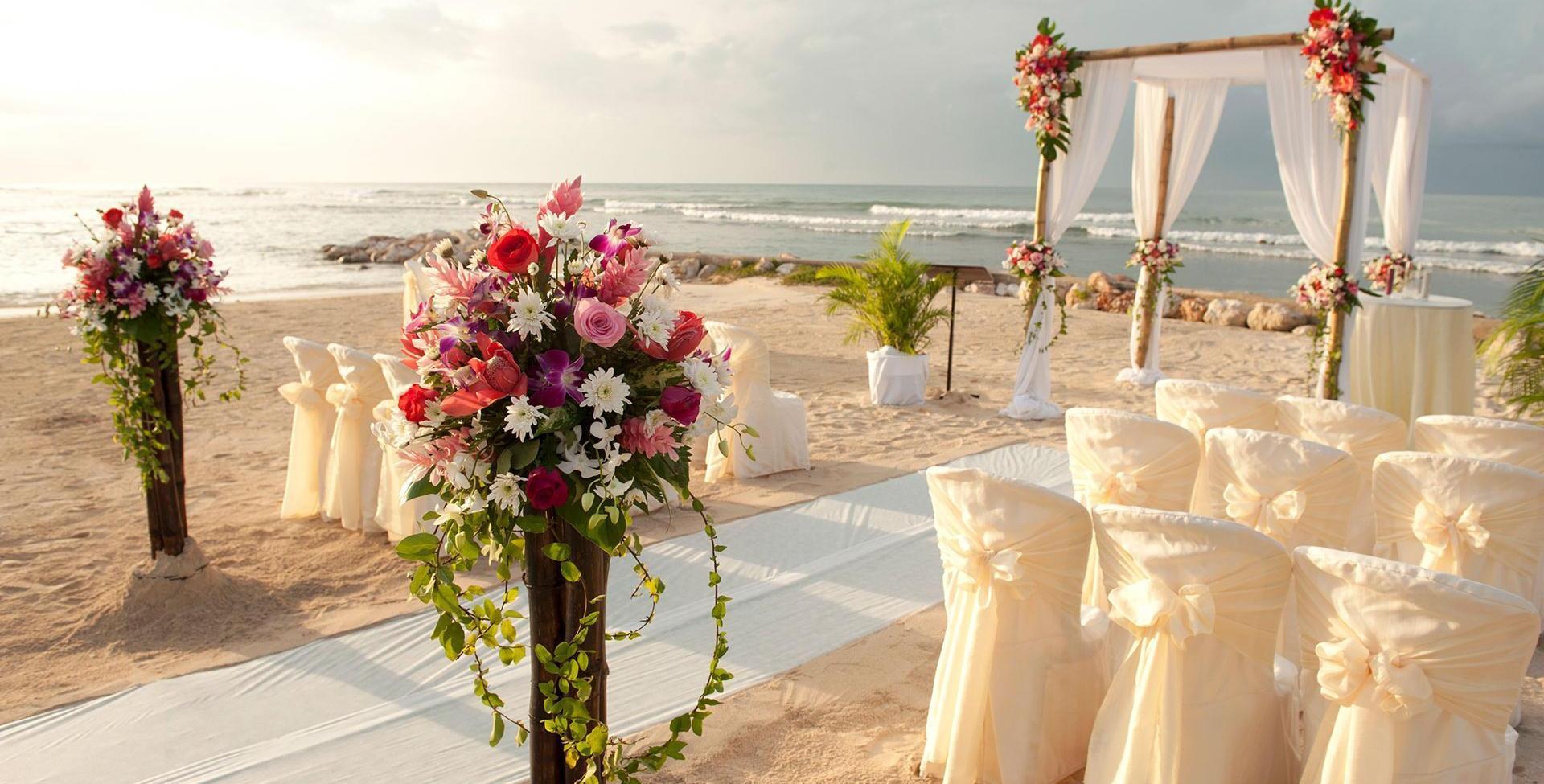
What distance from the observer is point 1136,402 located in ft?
26.3

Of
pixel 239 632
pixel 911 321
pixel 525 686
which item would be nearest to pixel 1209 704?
pixel 525 686

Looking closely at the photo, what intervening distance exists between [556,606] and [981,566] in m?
1.26

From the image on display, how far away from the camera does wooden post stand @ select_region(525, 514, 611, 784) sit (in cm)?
181

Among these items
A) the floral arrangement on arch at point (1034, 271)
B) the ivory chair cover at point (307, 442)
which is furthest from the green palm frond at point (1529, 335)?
the ivory chair cover at point (307, 442)

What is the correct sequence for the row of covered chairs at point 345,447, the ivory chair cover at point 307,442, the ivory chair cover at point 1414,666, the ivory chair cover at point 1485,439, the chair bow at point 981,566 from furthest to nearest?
the ivory chair cover at point 307,442, the row of covered chairs at point 345,447, the ivory chair cover at point 1485,439, the chair bow at point 981,566, the ivory chair cover at point 1414,666

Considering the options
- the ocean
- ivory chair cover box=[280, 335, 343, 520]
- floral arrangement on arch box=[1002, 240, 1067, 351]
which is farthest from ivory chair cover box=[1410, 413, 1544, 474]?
the ocean

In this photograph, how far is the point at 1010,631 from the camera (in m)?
2.62

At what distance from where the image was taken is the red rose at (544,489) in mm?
1585

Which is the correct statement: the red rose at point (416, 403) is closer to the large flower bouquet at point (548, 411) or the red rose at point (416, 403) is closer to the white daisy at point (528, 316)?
the large flower bouquet at point (548, 411)

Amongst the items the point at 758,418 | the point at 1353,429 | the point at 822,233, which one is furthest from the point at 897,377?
the point at 822,233

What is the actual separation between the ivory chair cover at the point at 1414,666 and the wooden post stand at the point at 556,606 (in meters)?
1.54

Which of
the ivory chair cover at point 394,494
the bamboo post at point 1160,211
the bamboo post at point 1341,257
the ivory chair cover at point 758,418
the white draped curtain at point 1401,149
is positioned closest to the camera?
the ivory chair cover at point 394,494

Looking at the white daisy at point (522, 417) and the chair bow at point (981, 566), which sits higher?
Answer: the white daisy at point (522, 417)

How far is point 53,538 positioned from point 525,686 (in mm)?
2870
